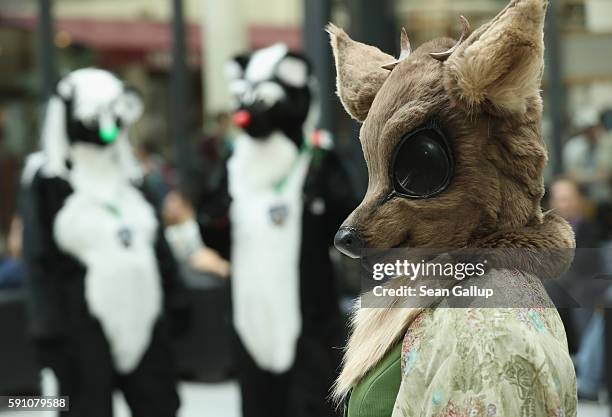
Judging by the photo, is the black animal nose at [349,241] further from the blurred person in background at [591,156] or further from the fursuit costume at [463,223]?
the blurred person in background at [591,156]

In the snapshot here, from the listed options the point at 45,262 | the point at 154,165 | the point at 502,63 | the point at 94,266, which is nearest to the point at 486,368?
the point at 502,63

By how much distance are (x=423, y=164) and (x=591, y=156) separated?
23.5ft

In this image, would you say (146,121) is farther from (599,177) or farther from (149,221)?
(149,221)

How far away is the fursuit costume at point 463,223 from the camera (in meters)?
1.73

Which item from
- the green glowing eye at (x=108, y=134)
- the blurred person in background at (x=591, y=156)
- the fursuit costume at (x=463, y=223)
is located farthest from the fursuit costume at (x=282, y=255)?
the blurred person in background at (x=591, y=156)

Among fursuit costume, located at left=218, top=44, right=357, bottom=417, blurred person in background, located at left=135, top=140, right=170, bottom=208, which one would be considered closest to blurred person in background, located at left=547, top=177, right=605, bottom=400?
fursuit costume, located at left=218, top=44, right=357, bottom=417

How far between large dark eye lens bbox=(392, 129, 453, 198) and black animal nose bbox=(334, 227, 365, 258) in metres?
0.11

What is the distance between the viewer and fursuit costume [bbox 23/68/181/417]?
16.0 feet

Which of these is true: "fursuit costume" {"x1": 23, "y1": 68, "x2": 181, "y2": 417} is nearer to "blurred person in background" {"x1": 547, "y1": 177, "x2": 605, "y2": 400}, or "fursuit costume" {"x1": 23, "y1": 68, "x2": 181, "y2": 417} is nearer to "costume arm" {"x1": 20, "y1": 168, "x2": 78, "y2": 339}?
"costume arm" {"x1": 20, "y1": 168, "x2": 78, "y2": 339}

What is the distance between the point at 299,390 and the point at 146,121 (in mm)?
6422

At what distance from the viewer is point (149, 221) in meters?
5.21

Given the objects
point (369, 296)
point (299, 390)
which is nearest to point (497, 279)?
point (369, 296)

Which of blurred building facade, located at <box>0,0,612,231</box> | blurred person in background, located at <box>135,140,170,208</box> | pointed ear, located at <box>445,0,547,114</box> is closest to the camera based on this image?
pointed ear, located at <box>445,0,547,114</box>

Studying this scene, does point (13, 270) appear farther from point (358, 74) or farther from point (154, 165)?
point (358, 74)
